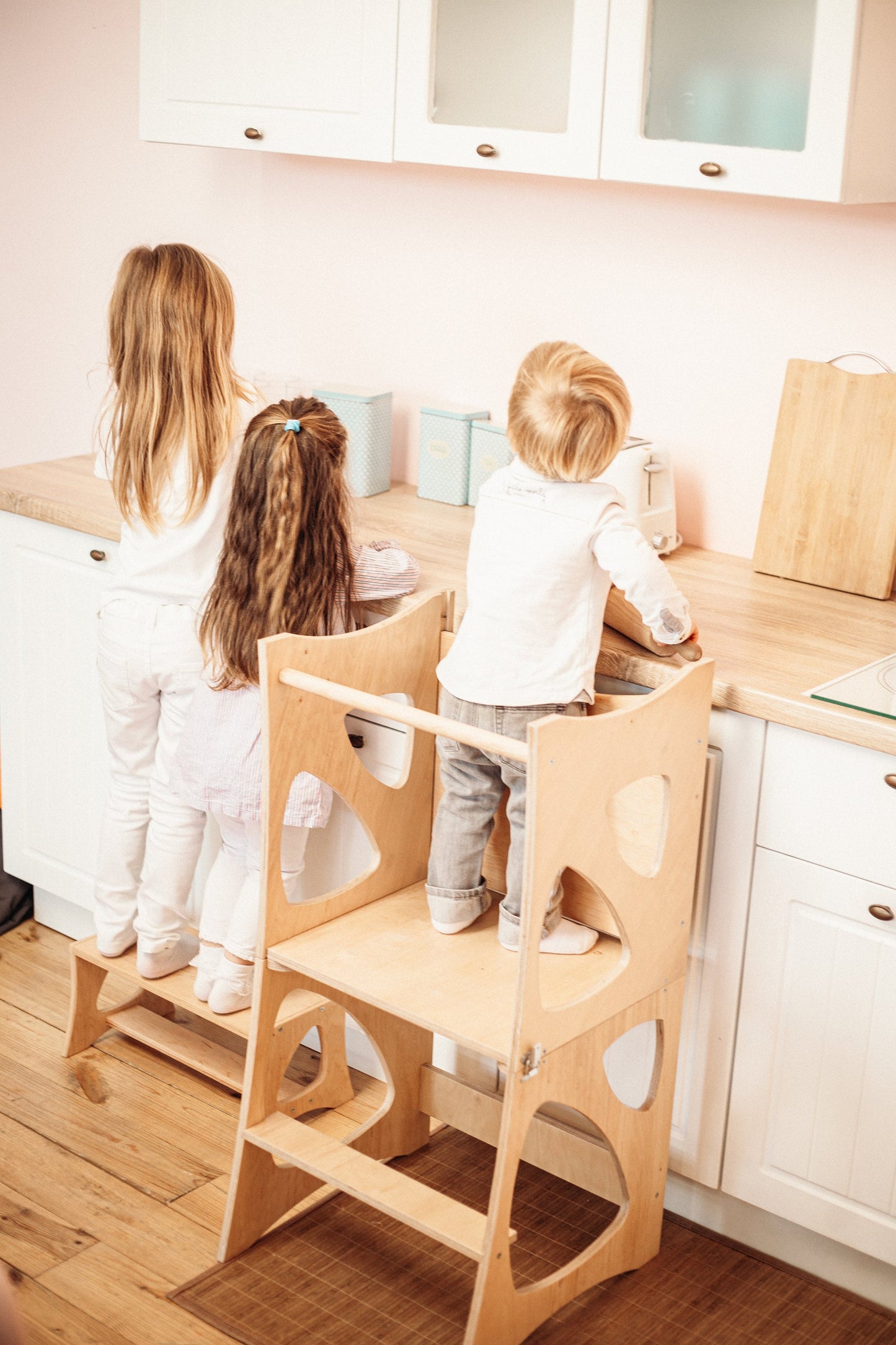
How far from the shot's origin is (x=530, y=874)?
5.11 feet

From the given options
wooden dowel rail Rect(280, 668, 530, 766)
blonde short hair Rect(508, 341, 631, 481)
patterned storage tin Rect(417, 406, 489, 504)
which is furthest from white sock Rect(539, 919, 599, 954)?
patterned storage tin Rect(417, 406, 489, 504)

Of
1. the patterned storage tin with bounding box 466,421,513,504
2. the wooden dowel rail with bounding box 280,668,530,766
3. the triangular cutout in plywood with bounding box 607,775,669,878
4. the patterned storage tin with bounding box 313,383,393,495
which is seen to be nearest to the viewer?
the wooden dowel rail with bounding box 280,668,530,766

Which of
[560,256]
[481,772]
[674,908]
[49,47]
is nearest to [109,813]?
[481,772]

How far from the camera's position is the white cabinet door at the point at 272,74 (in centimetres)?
220

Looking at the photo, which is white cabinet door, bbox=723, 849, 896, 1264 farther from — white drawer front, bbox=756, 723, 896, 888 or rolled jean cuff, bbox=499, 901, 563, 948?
rolled jean cuff, bbox=499, 901, 563, 948

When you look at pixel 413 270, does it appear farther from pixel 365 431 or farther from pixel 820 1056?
pixel 820 1056

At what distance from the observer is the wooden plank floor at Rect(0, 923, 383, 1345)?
1.89 metres

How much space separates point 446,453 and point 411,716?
101cm

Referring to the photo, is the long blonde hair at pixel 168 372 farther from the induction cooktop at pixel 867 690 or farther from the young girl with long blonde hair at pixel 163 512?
the induction cooktop at pixel 867 690

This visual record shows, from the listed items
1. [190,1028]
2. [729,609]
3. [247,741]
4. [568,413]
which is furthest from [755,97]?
[190,1028]

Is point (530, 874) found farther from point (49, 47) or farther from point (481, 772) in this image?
point (49, 47)

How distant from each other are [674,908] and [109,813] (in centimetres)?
99

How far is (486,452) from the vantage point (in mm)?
2490

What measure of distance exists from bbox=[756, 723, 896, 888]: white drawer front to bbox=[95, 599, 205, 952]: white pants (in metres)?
0.86
